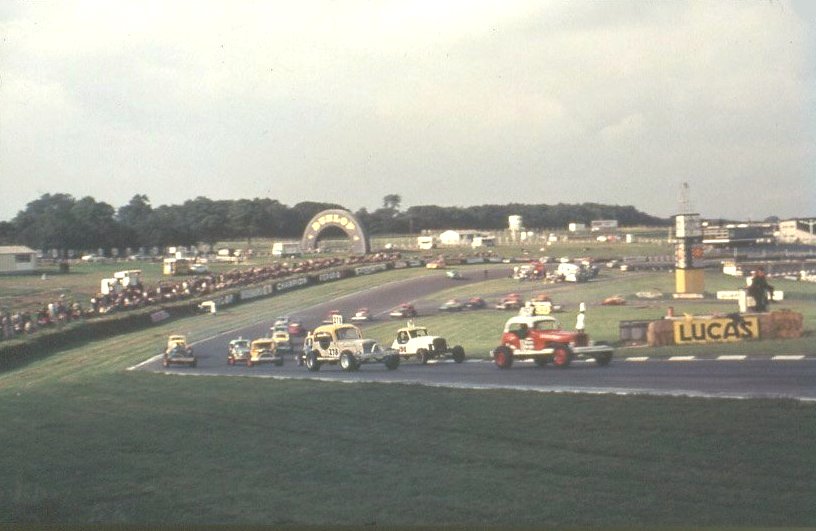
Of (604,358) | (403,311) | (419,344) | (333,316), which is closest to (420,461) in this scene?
(333,316)

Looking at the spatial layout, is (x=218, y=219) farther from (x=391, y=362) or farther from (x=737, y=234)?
(x=737, y=234)

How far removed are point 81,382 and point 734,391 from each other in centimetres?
1053

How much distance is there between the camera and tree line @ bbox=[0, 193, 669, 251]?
52.1ft

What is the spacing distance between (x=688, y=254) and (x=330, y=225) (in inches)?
241

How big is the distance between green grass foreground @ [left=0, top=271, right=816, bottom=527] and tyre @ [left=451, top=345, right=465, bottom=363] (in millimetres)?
2818

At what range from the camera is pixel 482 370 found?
17547mm

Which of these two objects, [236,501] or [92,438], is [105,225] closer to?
[92,438]

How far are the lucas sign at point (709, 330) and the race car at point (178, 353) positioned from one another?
8.63 meters

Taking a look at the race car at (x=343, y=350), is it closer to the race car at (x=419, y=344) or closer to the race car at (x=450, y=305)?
the race car at (x=419, y=344)

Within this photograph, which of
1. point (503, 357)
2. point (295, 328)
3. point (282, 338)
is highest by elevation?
point (295, 328)

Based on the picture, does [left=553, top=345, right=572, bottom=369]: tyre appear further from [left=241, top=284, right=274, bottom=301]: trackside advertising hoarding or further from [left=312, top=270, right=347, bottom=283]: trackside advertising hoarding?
[left=241, top=284, right=274, bottom=301]: trackside advertising hoarding

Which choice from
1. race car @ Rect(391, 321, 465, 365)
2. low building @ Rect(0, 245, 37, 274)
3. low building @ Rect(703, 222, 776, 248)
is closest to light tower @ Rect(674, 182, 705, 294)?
low building @ Rect(703, 222, 776, 248)

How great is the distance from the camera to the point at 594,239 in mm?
16297

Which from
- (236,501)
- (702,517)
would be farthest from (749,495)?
(236,501)
